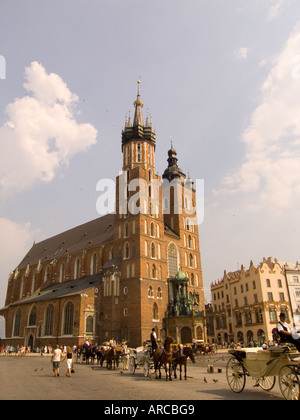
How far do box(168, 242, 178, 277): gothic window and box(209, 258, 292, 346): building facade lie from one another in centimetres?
1308

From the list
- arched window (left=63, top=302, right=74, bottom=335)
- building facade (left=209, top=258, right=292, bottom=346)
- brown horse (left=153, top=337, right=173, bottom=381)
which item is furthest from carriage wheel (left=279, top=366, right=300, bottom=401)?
building facade (left=209, top=258, right=292, bottom=346)

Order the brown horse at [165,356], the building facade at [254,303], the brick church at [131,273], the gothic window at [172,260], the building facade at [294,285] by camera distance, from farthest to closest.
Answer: the building facade at [294,285] < the building facade at [254,303] < the gothic window at [172,260] < the brick church at [131,273] < the brown horse at [165,356]

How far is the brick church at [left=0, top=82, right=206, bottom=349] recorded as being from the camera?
125 ft

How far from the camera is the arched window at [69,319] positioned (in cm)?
3941

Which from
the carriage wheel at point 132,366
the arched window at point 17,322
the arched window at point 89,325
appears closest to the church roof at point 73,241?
the arched window at point 17,322

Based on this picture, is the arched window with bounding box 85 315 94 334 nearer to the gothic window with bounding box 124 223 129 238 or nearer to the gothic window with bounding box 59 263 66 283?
the gothic window with bounding box 124 223 129 238

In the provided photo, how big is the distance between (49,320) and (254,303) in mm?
29678

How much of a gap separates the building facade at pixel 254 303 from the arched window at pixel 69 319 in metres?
24.0

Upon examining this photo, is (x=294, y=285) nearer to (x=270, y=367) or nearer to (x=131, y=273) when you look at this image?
(x=131, y=273)

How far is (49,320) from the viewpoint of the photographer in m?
43.7

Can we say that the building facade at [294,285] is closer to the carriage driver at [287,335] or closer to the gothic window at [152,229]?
the gothic window at [152,229]

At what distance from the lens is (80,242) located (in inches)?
2184
